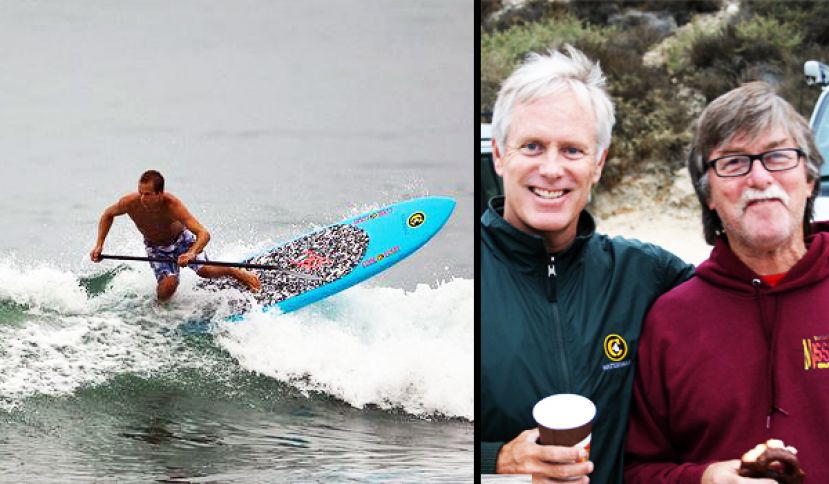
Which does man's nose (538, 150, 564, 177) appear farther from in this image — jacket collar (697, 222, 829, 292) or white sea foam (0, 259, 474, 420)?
white sea foam (0, 259, 474, 420)

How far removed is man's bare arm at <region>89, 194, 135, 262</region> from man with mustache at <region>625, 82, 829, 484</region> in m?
1.96

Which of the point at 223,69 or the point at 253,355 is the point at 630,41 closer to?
the point at 223,69

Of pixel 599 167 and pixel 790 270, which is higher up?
pixel 599 167

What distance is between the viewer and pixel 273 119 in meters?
4.12

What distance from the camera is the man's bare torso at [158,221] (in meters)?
4.00

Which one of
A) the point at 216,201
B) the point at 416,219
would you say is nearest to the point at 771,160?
the point at 416,219

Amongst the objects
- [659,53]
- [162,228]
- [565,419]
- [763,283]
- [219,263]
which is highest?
[659,53]

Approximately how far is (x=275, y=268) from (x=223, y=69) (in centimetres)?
79

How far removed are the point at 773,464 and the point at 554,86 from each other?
4.40ft

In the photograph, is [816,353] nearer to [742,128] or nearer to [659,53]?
[742,128]

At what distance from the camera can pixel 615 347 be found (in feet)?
11.2

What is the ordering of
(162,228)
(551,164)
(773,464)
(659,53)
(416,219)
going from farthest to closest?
(416,219) → (162,228) → (659,53) → (551,164) → (773,464)

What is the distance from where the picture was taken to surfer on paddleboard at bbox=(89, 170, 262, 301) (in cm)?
400

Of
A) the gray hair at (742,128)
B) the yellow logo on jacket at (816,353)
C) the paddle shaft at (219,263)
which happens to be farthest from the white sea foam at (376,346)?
the yellow logo on jacket at (816,353)
